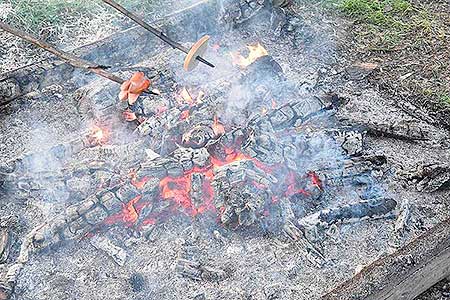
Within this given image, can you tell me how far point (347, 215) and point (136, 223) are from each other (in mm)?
1637

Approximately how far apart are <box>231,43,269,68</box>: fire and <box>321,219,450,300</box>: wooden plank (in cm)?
276

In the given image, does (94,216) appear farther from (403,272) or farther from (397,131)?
(397,131)

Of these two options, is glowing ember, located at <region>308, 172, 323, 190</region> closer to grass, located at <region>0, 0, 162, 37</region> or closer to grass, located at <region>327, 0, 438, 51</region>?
grass, located at <region>327, 0, 438, 51</region>

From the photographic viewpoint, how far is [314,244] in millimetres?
4320

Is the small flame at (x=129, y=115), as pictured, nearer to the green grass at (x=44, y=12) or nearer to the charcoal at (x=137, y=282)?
the charcoal at (x=137, y=282)

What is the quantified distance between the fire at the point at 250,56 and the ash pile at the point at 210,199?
1.86 feet

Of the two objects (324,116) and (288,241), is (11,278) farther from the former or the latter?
(324,116)

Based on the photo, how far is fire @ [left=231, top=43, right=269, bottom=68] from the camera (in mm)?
5938

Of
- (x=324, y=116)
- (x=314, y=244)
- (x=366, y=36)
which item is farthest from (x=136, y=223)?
(x=366, y=36)

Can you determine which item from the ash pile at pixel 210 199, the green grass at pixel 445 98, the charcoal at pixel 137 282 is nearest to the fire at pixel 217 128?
the ash pile at pixel 210 199

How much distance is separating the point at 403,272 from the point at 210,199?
62.0 inches

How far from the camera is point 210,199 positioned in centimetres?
455

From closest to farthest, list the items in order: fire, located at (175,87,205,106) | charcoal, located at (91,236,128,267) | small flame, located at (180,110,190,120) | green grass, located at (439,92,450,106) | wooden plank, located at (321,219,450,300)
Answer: wooden plank, located at (321,219,450,300) → charcoal, located at (91,236,128,267) → small flame, located at (180,110,190,120) → fire, located at (175,87,205,106) → green grass, located at (439,92,450,106)

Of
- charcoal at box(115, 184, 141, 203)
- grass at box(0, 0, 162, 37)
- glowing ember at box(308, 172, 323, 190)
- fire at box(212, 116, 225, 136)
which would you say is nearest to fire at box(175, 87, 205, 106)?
fire at box(212, 116, 225, 136)
